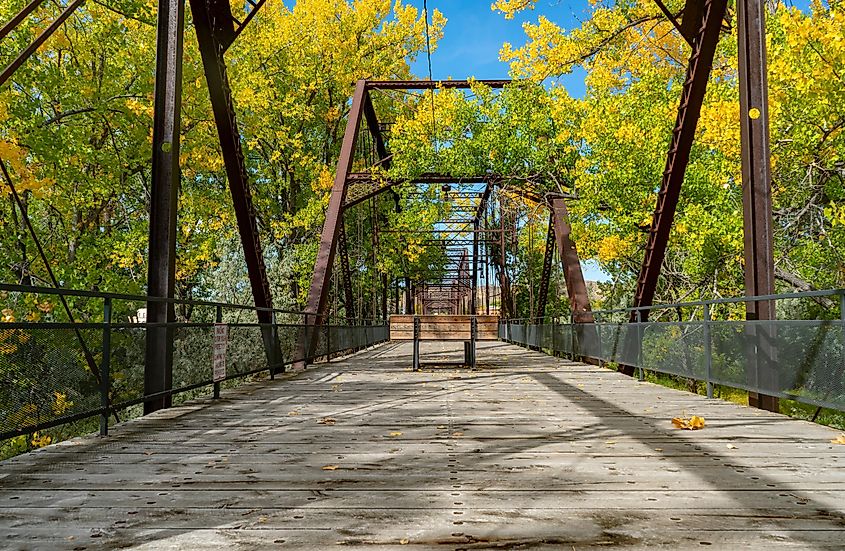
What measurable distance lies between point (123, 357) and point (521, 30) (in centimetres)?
1693

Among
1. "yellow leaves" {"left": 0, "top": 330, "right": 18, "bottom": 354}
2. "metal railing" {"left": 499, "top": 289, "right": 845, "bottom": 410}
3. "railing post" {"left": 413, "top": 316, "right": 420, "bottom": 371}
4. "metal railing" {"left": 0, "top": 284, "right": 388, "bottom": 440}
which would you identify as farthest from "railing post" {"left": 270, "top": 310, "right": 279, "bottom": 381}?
"yellow leaves" {"left": 0, "top": 330, "right": 18, "bottom": 354}

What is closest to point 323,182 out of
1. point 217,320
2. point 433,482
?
point 217,320

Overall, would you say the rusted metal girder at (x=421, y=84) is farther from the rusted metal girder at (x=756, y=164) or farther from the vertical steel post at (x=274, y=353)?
Answer: the rusted metal girder at (x=756, y=164)

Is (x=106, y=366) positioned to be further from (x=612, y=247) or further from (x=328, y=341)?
(x=612, y=247)

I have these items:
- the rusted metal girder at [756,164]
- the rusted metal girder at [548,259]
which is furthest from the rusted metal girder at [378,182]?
the rusted metal girder at [756,164]

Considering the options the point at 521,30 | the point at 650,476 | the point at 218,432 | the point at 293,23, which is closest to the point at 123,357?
the point at 218,432

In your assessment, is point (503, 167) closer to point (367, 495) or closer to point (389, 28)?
point (389, 28)

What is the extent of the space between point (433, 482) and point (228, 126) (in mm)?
7162

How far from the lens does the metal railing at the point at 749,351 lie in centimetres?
516

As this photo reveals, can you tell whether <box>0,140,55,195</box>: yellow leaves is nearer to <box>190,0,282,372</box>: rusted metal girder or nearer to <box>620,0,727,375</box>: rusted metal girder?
<box>190,0,282,372</box>: rusted metal girder

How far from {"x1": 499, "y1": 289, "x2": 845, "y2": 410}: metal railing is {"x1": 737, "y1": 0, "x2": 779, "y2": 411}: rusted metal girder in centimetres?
21

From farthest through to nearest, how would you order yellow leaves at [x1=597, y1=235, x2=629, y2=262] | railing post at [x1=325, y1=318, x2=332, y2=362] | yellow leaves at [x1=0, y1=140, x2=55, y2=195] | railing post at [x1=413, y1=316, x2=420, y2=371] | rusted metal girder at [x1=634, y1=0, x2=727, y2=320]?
yellow leaves at [x1=597, y1=235, x2=629, y2=262], railing post at [x1=325, y1=318, x2=332, y2=362], railing post at [x1=413, y1=316, x2=420, y2=371], yellow leaves at [x1=0, y1=140, x2=55, y2=195], rusted metal girder at [x1=634, y1=0, x2=727, y2=320]

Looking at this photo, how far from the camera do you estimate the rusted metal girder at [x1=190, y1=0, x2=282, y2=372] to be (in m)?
8.80

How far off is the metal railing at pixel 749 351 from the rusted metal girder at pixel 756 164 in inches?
8.4
